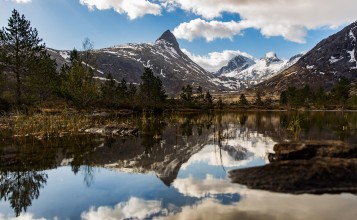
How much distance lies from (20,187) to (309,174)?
12738mm

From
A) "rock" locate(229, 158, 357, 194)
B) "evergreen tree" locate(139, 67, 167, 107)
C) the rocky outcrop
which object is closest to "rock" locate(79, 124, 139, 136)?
the rocky outcrop

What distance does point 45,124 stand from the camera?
40219 mm

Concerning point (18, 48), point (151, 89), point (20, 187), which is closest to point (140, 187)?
point (20, 187)

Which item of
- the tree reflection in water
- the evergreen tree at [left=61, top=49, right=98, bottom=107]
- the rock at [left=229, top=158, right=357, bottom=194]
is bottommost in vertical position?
the tree reflection in water

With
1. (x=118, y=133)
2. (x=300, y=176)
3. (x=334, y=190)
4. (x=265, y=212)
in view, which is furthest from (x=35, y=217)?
(x=118, y=133)

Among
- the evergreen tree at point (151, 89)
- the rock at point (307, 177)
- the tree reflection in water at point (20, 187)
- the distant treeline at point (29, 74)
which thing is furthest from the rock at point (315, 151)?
the evergreen tree at point (151, 89)

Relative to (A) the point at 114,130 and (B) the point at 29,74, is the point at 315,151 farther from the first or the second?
(B) the point at 29,74

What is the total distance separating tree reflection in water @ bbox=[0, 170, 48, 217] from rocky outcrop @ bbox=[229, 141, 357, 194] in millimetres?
9007

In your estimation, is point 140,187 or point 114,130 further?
point 114,130

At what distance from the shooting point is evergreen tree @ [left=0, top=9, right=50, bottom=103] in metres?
66.3

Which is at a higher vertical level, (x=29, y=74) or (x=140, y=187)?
(x=29, y=74)

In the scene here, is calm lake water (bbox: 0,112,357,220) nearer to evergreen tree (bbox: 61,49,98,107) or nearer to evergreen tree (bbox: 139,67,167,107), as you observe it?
evergreen tree (bbox: 61,49,98,107)

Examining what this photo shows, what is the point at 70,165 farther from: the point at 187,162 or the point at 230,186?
the point at 230,186

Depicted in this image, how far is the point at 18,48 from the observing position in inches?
2665
